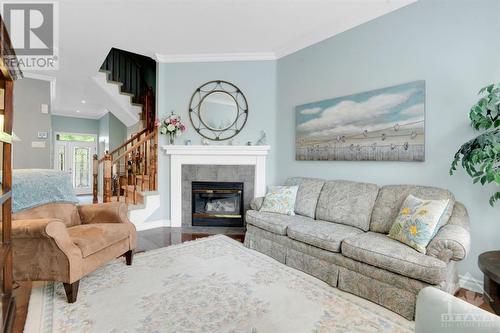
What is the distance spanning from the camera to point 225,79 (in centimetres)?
439

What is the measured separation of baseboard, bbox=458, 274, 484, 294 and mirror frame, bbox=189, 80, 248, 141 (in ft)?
10.9

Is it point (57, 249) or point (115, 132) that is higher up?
point (115, 132)

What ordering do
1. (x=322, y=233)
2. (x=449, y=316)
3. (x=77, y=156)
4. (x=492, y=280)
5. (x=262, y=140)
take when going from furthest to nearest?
1. (x=77, y=156)
2. (x=262, y=140)
3. (x=322, y=233)
4. (x=492, y=280)
5. (x=449, y=316)

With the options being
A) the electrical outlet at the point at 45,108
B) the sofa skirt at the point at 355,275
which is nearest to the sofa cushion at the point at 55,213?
the sofa skirt at the point at 355,275

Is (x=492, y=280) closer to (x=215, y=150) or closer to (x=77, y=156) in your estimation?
(x=215, y=150)

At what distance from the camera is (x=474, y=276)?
2.35 metres

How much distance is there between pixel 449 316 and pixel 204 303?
68.8 inches

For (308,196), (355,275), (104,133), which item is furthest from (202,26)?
(104,133)

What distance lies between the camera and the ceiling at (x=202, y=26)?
2947 millimetres

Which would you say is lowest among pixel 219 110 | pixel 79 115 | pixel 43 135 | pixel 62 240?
pixel 62 240

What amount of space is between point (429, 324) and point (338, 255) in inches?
61.5

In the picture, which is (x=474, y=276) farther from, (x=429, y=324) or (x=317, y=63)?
(x=317, y=63)

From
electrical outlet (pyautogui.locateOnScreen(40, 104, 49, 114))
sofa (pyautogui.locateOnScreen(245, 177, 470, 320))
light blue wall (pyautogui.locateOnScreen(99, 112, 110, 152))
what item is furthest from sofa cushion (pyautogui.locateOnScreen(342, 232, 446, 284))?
light blue wall (pyautogui.locateOnScreen(99, 112, 110, 152))

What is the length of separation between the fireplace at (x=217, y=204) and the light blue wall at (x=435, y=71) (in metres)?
1.64
